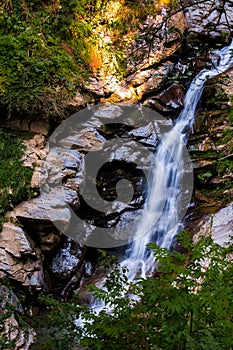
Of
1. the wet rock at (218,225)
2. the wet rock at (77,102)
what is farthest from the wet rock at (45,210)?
the wet rock at (218,225)

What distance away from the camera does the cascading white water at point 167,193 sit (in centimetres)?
617

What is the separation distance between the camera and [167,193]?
7.01 m

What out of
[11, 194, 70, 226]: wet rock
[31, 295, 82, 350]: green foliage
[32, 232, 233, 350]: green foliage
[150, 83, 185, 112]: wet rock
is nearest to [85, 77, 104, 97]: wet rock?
[150, 83, 185, 112]: wet rock

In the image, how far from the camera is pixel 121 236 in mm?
6586

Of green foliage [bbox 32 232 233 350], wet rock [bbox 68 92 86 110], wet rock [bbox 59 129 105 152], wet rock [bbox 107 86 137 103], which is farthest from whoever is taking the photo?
wet rock [bbox 107 86 137 103]

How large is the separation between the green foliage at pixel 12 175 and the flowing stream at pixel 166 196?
1.91m

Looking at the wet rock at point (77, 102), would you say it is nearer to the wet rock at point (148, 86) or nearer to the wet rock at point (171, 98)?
the wet rock at point (148, 86)

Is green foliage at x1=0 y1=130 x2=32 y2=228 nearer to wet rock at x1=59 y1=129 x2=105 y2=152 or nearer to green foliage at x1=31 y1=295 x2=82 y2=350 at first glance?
wet rock at x1=59 y1=129 x2=105 y2=152

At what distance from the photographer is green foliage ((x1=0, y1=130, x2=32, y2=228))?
17.1 ft

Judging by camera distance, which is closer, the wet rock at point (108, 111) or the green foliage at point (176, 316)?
the green foliage at point (176, 316)

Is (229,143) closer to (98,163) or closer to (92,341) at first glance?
(98,163)

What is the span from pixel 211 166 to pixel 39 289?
3830 mm

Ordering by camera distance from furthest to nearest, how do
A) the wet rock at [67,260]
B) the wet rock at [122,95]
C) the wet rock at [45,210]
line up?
the wet rock at [122,95], the wet rock at [67,260], the wet rock at [45,210]

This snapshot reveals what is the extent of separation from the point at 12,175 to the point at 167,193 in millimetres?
2987
